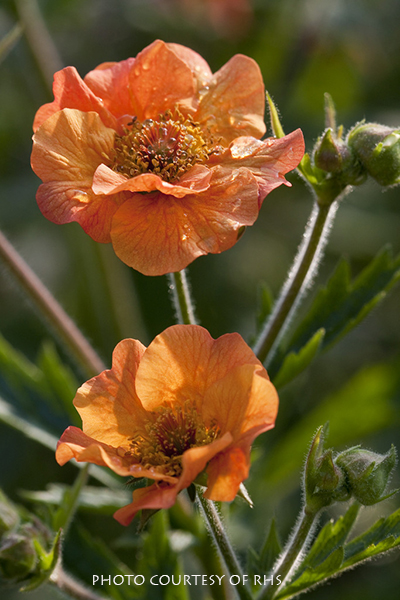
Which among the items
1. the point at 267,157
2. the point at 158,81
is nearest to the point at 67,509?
the point at 267,157

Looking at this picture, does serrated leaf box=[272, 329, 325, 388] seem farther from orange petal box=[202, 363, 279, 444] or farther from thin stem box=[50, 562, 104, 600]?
thin stem box=[50, 562, 104, 600]

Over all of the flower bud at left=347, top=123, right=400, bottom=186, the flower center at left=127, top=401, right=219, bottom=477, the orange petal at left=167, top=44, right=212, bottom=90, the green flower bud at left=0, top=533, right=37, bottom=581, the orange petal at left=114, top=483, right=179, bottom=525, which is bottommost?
the green flower bud at left=0, top=533, right=37, bottom=581

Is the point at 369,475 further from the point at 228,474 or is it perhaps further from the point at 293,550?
the point at 228,474

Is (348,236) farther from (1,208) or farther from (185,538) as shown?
(185,538)

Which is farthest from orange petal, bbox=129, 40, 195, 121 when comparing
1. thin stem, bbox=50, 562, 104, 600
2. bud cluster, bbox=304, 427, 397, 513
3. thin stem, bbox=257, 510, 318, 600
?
thin stem, bbox=50, 562, 104, 600

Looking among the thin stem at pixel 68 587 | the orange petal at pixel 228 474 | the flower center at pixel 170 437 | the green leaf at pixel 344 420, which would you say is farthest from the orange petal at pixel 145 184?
the green leaf at pixel 344 420

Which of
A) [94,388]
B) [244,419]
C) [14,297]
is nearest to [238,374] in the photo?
[244,419]
